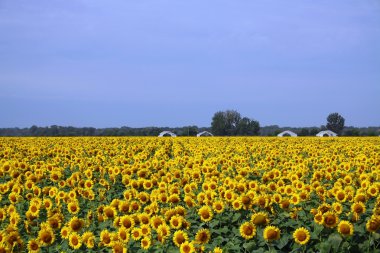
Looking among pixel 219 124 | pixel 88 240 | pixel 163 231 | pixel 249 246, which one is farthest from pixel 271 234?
pixel 219 124

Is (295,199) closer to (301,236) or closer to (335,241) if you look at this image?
(301,236)

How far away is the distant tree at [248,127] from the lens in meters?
105

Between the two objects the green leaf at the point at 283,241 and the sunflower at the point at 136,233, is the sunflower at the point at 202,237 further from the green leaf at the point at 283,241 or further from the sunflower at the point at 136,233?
the green leaf at the point at 283,241

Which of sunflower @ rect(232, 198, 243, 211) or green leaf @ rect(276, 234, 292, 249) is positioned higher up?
sunflower @ rect(232, 198, 243, 211)

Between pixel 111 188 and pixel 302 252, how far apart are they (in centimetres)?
511

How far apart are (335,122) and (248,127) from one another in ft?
57.6

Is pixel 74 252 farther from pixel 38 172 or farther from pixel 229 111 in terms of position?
pixel 229 111

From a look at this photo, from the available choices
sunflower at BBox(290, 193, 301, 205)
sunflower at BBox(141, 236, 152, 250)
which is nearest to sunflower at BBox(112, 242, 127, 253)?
sunflower at BBox(141, 236, 152, 250)

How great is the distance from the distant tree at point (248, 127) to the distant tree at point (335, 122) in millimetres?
14418

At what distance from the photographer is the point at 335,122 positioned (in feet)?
342

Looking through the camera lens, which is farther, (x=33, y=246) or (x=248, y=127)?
(x=248, y=127)

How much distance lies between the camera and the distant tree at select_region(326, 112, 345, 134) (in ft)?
340

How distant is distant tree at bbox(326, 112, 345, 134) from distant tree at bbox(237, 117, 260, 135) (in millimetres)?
14418

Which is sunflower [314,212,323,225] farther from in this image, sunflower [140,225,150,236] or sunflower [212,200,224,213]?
sunflower [140,225,150,236]
